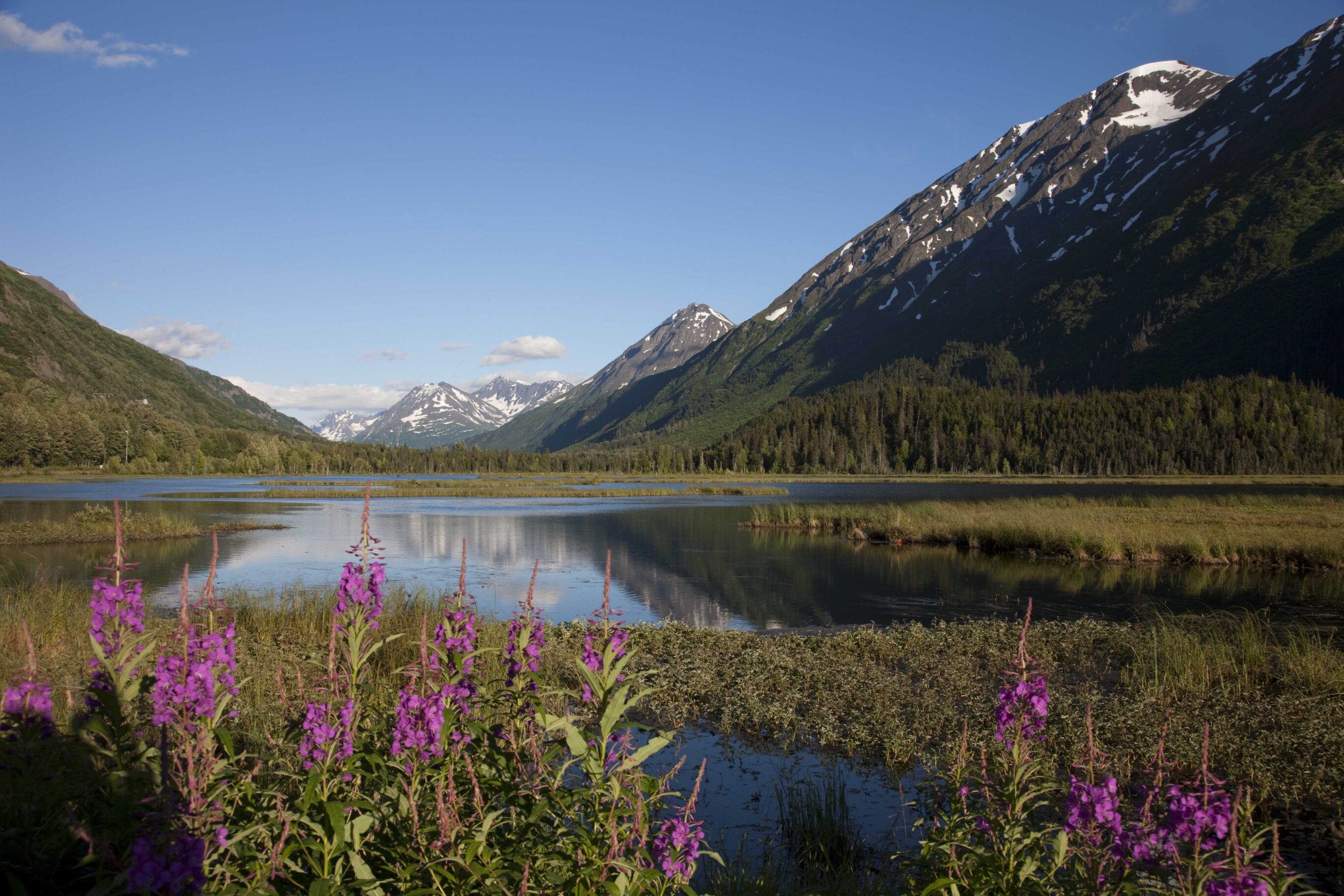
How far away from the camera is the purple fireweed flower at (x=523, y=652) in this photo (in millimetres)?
5043

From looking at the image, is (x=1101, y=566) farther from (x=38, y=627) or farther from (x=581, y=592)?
(x=38, y=627)

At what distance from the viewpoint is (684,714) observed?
511 inches

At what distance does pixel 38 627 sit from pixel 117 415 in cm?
20152

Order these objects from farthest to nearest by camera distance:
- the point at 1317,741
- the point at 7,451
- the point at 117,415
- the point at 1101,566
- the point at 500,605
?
1. the point at 117,415
2. the point at 7,451
3. the point at 1101,566
4. the point at 500,605
5. the point at 1317,741

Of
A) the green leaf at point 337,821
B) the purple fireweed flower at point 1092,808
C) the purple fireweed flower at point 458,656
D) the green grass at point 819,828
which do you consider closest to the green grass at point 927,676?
the green grass at point 819,828

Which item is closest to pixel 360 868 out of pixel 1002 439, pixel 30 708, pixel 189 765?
pixel 189 765

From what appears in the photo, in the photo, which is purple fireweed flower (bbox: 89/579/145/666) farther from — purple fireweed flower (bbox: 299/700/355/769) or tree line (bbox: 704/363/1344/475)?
tree line (bbox: 704/363/1344/475)

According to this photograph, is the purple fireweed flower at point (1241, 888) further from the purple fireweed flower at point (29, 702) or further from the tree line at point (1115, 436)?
the tree line at point (1115, 436)

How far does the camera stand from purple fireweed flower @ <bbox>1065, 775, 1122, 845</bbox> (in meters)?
3.86

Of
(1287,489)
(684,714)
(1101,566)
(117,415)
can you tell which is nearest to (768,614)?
(684,714)

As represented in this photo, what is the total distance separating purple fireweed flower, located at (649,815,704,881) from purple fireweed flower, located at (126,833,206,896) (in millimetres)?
2143

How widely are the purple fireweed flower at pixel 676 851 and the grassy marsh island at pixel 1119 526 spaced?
1417 inches

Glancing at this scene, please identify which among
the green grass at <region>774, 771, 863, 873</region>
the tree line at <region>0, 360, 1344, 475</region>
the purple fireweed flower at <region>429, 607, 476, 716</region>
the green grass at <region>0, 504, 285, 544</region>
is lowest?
the green grass at <region>774, 771, 863, 873</region>

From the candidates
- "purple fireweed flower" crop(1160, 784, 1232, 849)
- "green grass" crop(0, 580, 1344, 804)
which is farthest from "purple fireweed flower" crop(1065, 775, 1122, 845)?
"green grass" crop(0, 580, 1344, 804)
